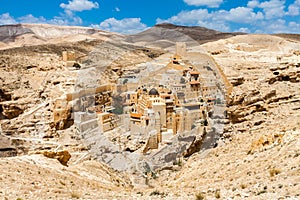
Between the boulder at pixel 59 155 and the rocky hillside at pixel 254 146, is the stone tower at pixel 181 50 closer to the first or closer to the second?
the rocky hillside at pixel 254 146

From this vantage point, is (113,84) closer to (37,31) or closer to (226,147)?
(226,147)

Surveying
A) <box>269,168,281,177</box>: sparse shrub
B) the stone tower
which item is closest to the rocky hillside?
<box>269,168,281,177</box>: sparse shrub

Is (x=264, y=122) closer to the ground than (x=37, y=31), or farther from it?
closer to the ground

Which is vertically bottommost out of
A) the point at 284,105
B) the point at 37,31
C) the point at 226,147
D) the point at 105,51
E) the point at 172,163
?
the point at 172,163

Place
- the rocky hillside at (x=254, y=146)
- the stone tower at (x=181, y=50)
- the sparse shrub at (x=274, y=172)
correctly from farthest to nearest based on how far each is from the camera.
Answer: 1. the stone tower at (x=181, y=50)
2. the sparse shrub at (x=274, y=172)
3. the rocky hillside at (x=254, y=146)

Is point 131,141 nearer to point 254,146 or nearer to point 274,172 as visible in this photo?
point 254,146

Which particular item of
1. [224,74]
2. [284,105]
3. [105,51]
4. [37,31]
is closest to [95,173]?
[284,105]

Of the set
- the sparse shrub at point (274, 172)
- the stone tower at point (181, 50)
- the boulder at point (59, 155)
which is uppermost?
the stone tower at point (181, 50)

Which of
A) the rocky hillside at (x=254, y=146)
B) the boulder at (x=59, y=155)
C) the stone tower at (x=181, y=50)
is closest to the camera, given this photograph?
the rocky hillside at (x=254, y=146)

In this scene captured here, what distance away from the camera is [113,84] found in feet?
54.2

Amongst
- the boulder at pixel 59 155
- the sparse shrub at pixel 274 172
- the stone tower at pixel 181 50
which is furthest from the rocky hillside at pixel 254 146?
the stone tower at pixel 181 50

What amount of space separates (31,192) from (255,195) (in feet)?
9.63

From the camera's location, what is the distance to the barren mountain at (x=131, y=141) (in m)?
4.91

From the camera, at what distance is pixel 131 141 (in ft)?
37.4
